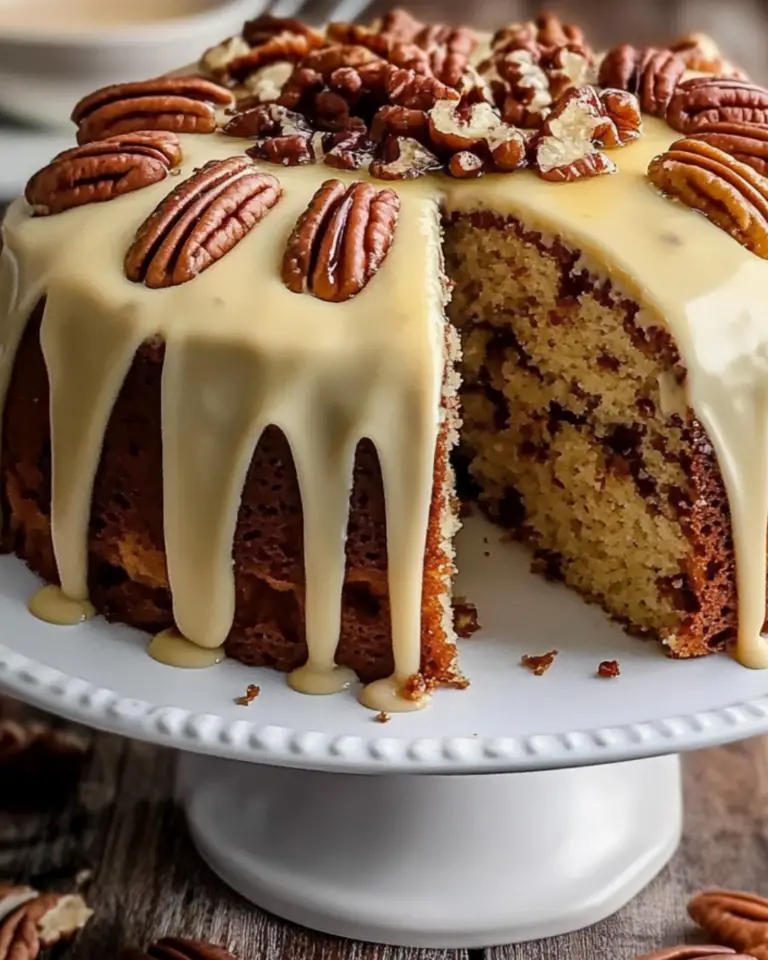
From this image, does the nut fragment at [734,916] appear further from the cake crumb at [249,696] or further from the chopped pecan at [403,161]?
the chopped pecan at [403,161]

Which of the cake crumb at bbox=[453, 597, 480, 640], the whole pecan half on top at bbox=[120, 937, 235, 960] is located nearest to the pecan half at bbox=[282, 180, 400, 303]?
the cake crumb at bbox=[453, 597, 480, 640]

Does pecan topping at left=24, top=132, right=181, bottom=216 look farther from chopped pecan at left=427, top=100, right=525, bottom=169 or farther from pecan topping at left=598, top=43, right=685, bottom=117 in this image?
pecan topping at left=598, top=43, right=685, bottom=117

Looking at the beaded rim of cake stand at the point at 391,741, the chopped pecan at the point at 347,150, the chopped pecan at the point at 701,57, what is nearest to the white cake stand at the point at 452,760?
the beaded rim of cake stand at the point at 391,741

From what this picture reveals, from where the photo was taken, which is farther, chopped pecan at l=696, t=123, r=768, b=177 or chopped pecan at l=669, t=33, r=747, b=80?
chopped pecan at l=669, t=33, r=747, b=80

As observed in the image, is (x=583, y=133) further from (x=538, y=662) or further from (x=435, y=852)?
(x=435, y=852)

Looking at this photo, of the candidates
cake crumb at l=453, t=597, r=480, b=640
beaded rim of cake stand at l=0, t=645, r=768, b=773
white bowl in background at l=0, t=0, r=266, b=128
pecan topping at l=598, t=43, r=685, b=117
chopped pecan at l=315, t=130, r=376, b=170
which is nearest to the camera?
beaded rim of cake stand at l=0, t=645, r=768, b=773

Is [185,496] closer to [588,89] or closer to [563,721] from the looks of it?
[563,721]

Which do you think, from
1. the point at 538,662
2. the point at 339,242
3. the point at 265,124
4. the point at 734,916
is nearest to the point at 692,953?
the point at 734,916
